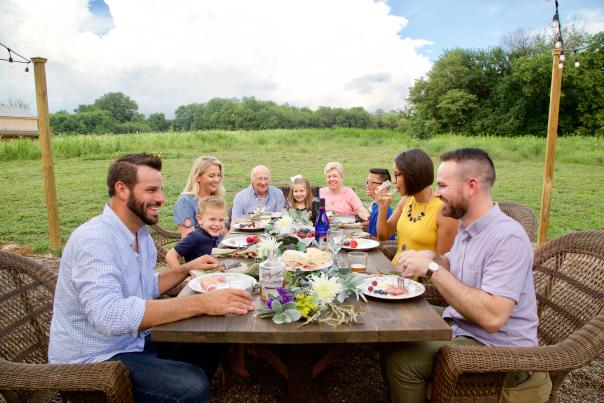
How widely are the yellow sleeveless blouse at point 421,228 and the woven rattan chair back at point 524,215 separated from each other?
0.67 meters

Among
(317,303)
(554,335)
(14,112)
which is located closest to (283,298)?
(317,303)

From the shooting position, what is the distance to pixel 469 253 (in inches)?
79.8

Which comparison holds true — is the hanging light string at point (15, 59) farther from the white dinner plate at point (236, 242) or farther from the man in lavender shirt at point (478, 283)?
the man in lavender shirt at point (478, 283)

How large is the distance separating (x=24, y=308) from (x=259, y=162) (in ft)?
41.7

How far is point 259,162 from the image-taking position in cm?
1465

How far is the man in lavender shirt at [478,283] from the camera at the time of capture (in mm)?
1777

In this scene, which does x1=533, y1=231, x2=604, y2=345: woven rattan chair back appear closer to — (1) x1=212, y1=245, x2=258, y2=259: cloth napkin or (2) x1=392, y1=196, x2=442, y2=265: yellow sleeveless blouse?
(2) x1=392, y1=196, x2=442, y2=265: yellow sleeveless blouse

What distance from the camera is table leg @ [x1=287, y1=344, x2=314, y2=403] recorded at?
208 centimetres

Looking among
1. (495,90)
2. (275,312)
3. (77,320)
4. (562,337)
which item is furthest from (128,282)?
(495,90)

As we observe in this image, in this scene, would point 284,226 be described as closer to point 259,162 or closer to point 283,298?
point 283,298

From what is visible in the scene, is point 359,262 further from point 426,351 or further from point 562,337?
point 562,337

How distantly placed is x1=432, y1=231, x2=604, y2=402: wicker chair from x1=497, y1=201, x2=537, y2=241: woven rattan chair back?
2.22 feet

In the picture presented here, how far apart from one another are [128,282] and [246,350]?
4.85 feet

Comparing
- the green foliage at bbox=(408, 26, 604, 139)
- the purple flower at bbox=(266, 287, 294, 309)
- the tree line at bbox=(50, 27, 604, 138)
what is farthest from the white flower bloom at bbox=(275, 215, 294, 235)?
the green foliage at bbox=(408, 26, 604, 139)
